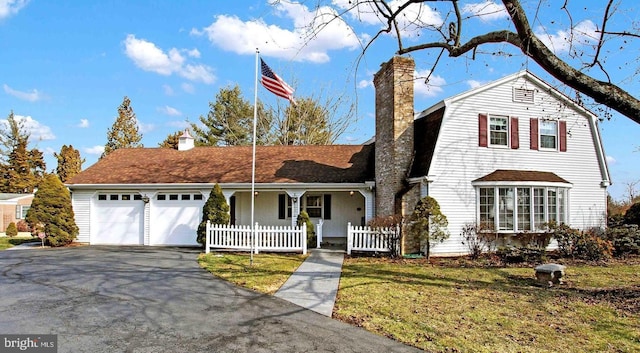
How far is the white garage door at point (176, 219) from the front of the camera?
1590 centimetres

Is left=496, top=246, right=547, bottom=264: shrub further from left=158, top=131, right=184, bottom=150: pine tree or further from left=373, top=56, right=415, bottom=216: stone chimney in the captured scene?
left=158, top=131, right=184, bottom=150: pine tree

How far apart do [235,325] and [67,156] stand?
3621cm

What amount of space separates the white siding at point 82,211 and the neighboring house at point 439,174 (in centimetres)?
4

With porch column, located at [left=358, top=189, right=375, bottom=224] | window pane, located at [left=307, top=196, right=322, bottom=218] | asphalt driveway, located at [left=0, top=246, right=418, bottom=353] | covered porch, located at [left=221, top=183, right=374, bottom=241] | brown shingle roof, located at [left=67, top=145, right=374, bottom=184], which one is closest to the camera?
asphalt driveway, located at [left=0, top=246, right=418, bottom=353]

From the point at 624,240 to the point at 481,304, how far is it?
1010 cm

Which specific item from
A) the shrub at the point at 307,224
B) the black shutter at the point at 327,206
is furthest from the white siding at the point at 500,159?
the black shutter at the point at 327,206

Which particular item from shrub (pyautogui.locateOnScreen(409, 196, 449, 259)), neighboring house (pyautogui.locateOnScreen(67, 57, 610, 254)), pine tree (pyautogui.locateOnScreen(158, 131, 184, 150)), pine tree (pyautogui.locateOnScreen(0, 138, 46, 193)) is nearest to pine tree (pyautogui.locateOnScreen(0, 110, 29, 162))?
pine tree (pyautogui.locateOnScreen(0, 138, 46, 193))

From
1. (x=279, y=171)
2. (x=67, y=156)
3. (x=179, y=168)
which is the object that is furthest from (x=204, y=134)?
(x=279, y=171)

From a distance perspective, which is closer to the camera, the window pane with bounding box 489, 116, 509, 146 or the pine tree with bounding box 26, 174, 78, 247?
the window pane with bounding box 489, 116, 509, 146

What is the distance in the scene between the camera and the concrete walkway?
696 cm

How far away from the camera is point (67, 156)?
113ft

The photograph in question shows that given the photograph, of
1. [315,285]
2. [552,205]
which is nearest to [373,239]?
[315,285]

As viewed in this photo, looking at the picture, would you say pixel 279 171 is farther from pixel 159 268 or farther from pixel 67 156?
pixel 67 156

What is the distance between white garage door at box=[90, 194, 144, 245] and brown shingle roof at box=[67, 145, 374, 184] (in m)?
0.90
